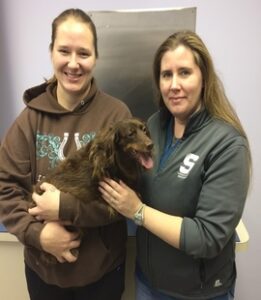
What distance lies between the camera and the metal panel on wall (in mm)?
1780

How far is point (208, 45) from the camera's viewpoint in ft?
6.16

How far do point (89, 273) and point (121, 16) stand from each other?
132 centimetres

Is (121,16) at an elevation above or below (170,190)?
above

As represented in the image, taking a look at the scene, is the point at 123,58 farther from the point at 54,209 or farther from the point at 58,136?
the point at 54,209

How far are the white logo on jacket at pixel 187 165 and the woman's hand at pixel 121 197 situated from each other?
0.53 ft

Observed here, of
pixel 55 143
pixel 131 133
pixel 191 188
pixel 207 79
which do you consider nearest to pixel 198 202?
pixel 191 188

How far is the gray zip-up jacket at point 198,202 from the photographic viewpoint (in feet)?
3.25

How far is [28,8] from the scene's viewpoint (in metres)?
1.91

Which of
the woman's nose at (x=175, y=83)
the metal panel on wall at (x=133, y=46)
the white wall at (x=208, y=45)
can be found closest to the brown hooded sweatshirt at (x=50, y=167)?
the woman's nose at (x=175, y=83)

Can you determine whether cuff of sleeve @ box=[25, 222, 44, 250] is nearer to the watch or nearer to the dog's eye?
the watch

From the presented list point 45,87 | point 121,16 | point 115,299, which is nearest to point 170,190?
point 115,299

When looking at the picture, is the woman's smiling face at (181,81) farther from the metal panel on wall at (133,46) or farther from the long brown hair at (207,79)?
the metal panel on wall at (133,46)

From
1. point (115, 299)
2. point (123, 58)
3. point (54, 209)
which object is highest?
point (123, 58)

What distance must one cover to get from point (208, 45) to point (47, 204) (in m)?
1.29
